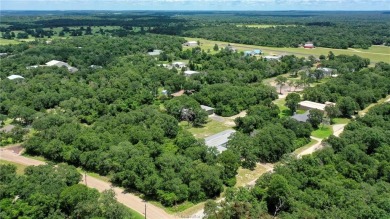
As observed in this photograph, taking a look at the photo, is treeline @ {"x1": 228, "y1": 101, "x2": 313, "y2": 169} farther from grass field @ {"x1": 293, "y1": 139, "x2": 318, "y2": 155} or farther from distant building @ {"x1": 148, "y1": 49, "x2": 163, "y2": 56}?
distant building @ {"x1": 148, "y1": 49, "x2": 163, "y2": 56}

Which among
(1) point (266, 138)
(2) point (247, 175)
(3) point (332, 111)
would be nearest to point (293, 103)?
(3) point (332, 111)

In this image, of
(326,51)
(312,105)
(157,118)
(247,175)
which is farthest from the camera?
(326,51)

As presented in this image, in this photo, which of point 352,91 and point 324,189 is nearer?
point 324,189

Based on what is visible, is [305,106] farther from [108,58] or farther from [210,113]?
[108,58]

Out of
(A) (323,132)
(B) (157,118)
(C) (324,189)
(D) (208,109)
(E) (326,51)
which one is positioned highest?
(B) (157,118)

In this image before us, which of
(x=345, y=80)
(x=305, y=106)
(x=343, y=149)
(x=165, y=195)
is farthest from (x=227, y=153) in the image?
(x=345, y=80)

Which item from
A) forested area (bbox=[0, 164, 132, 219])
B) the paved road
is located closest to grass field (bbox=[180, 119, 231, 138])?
the paved road

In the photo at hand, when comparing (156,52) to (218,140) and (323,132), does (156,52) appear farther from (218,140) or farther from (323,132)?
(323,132)
